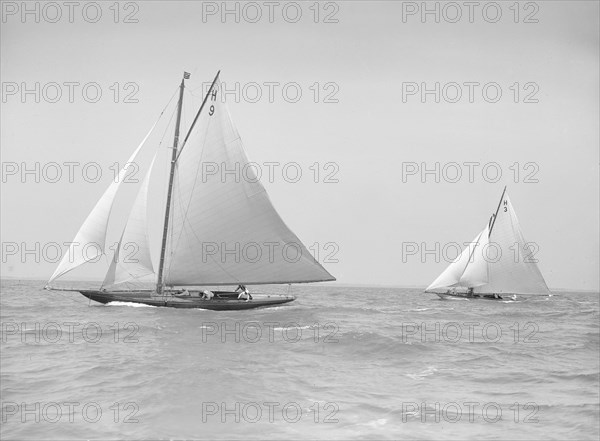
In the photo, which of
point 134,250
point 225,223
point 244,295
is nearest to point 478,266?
point 244,295

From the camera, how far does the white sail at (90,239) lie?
1393 inches

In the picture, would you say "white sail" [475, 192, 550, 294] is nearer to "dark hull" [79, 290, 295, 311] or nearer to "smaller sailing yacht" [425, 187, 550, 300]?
"smaller sailing yacht" [425, 187, 550, 300]

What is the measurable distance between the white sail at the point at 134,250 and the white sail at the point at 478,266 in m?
40.1

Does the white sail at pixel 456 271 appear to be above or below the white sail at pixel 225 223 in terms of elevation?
below

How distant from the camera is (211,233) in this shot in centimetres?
3794

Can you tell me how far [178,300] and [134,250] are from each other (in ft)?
12.9

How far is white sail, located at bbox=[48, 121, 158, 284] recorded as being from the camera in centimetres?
3538

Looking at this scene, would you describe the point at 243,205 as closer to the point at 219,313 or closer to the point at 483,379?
the point at 219,313

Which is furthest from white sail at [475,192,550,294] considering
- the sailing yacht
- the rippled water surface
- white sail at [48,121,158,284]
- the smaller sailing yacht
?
white sail at [48,121,158,284]

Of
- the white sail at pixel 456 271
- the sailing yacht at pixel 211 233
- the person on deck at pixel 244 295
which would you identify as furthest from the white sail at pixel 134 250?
the white sail at pixel 456 271

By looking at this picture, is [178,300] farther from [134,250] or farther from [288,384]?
[288,384]

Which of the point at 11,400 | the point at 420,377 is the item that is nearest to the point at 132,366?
the point at 11,400

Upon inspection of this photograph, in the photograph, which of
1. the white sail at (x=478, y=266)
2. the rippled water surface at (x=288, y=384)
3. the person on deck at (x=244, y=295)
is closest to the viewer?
the rippled water surface at (x=288, y=384)

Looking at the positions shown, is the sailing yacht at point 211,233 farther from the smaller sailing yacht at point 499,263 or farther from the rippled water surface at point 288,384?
the smaller sailing yacht at point 499,263
